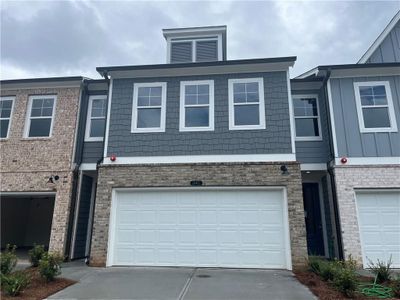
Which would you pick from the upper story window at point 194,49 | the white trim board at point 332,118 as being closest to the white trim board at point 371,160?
the white trim board at point 332,118

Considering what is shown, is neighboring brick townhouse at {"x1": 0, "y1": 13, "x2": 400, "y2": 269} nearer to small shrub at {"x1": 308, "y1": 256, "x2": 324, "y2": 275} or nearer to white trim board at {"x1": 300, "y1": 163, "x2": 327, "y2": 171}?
white trim board at {"x1": 300, "y1": 163, "x2": 327, "y2": 171}

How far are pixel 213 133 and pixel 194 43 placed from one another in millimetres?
5228

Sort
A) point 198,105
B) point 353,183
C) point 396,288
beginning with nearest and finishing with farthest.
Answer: point 396,288
point 353,183
point 198,105

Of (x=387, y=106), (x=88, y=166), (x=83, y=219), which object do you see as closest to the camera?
(x=387, y=106)

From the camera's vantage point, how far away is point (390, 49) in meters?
12.0

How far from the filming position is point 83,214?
10.5 meters

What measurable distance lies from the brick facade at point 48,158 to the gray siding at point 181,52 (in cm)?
430

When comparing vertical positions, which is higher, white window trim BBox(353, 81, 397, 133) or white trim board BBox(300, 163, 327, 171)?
white window trim BBox(353, 81, 397, 133)

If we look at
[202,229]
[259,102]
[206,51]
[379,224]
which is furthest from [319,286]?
[206,51]

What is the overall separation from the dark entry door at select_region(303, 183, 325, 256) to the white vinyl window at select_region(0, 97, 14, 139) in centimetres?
1178

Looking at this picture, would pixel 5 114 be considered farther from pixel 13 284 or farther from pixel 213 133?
pixel 213 133

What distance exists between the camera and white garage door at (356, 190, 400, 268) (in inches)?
333

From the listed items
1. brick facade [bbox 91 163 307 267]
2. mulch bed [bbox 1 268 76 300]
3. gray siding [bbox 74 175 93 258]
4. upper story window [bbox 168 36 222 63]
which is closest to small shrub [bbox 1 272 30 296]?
mulch bed [bbox 1 268 76 300]

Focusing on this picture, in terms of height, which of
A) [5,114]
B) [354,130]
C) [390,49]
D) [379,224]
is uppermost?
[390,49]
